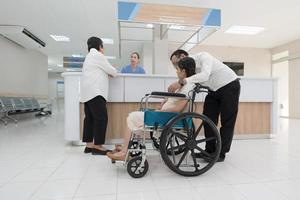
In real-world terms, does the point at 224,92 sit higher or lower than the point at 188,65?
lower

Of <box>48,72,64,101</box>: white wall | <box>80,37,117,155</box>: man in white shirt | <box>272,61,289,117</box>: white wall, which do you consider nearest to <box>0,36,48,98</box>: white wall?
<box>80,37,117,155</box>: man in white shirt

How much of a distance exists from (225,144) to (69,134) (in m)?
2.05

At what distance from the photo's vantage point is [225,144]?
214cm

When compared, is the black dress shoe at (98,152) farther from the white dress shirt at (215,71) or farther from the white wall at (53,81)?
the white wall at (53,81)

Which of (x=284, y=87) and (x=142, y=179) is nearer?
(x=142, y=179)

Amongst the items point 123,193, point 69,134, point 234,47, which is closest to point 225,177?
point 123,193

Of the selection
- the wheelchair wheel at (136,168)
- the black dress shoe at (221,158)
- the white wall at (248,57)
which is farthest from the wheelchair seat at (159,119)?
the white wall at (248,57)

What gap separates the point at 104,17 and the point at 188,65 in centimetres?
439

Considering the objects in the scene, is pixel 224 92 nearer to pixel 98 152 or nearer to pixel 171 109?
pixel 171 109

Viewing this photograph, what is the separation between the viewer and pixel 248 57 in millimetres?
8875

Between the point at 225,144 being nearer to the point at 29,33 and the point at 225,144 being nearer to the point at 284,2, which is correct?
the point at 284,2

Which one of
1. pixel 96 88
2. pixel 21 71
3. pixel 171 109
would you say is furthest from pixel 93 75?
pixel 21 71

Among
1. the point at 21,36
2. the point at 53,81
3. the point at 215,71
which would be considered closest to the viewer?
the point at 215,71

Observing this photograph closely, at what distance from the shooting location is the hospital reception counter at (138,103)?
2.89 meters
